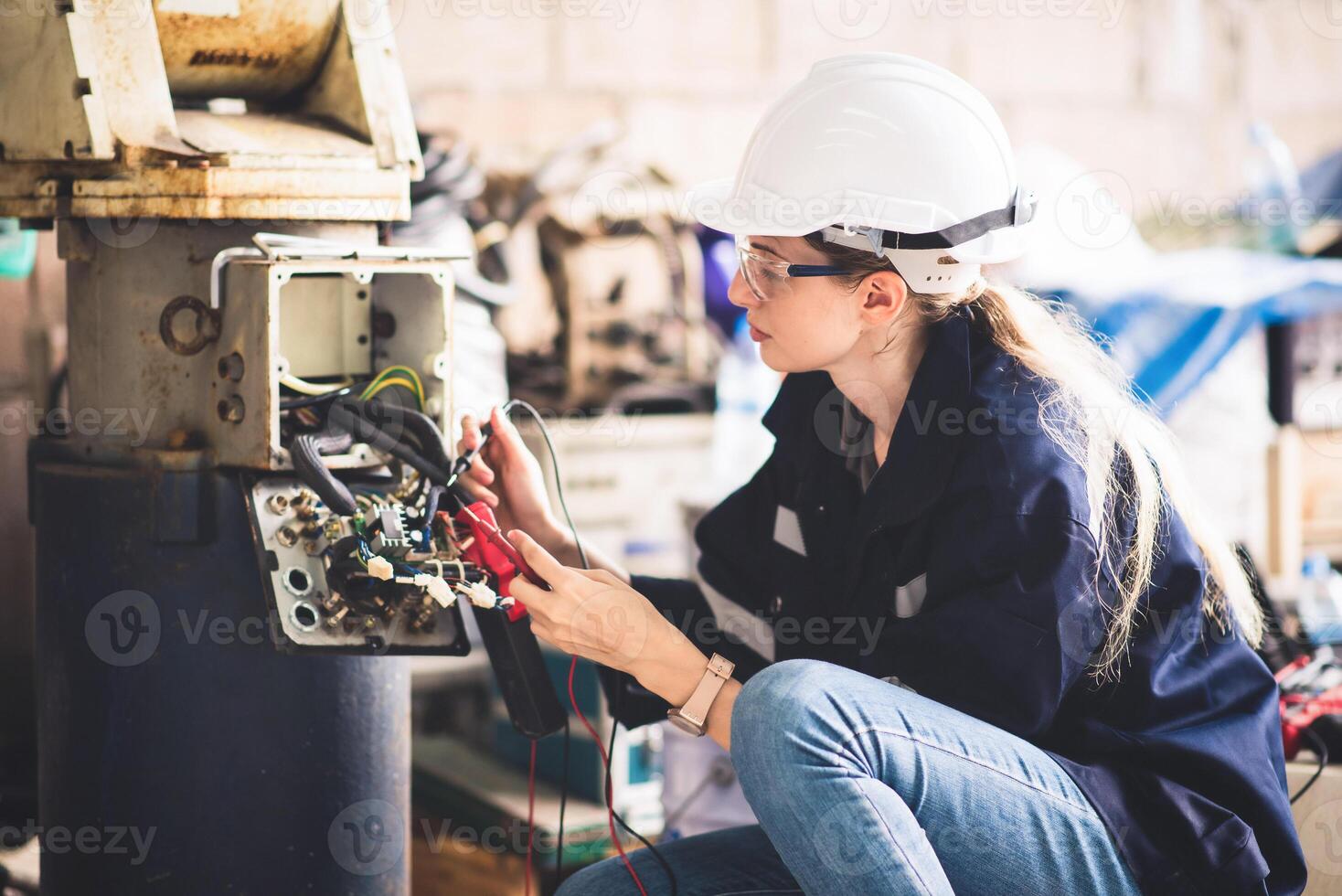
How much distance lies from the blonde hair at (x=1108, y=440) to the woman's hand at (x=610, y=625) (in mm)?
426

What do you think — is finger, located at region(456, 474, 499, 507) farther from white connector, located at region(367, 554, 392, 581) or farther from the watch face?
the watch face

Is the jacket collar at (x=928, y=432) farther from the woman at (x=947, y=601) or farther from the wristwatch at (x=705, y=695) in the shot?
the wristwatch at (x=705, y=695)

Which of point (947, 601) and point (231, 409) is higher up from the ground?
point (231, 409)

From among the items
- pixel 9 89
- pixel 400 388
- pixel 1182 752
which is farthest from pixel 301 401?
pixel 1182 752

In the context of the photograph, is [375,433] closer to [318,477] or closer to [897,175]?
[318,477]

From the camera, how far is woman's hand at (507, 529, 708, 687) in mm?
1453

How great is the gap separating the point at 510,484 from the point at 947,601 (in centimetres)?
60

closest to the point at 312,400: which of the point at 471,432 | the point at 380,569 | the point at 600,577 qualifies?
the point at 471,432

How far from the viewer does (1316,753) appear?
1826 millimetres

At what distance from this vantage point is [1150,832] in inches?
54.8

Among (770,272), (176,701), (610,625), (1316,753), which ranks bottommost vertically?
(1316,753)

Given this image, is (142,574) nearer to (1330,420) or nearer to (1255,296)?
(1255,296)

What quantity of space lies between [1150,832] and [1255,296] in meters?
1.98

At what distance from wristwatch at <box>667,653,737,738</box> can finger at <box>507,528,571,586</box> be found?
0.18 m
